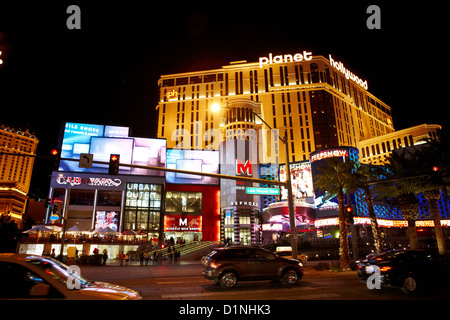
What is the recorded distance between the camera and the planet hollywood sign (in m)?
55.5

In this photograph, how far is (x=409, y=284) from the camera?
10.9m

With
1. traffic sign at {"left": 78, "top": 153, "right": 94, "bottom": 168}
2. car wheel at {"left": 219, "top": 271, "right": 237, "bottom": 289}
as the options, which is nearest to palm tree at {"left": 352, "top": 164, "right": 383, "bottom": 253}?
car wheel at {"left": 219, "top": 271, "right": 237, "bottom": 289}

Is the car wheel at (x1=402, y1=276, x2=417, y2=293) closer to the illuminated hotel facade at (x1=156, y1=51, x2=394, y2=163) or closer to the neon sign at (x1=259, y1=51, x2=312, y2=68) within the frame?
the illuminated hotel facade at (x1=156, y1=51, x2=394, y2=163)

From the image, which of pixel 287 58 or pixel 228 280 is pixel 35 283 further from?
pixel 287 58

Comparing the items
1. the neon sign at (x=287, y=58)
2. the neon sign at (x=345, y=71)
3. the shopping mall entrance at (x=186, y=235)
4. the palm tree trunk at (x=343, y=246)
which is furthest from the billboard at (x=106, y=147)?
the neon sign at (x=345, y=71)

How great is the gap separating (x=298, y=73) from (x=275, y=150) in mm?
36125

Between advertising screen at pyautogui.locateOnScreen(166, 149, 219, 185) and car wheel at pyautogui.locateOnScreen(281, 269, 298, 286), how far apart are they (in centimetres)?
5606

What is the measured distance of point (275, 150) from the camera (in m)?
111

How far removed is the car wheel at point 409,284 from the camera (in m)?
10.8

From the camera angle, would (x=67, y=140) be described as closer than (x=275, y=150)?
Yes

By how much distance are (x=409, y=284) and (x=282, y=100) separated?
111433mm

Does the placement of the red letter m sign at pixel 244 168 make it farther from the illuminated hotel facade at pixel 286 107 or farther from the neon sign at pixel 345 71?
the neon sign at pixel 345 71

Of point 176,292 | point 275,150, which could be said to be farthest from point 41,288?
point 275,150
